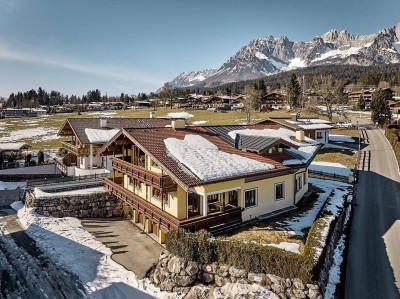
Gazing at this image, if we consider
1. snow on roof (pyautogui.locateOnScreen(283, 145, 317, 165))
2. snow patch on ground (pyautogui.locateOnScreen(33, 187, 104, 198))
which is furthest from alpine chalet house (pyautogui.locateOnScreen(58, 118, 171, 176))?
snow on roof (pyautogui.locateOnScreen(283, 145, 317, 165))

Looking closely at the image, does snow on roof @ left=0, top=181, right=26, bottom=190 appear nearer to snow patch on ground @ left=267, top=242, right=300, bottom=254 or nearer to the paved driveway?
the paved driveway

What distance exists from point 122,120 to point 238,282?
109ft

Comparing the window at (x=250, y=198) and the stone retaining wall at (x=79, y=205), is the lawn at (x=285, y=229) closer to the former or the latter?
the window at (x=250, y=198)

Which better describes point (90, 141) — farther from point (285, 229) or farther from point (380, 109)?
point (380, 109)

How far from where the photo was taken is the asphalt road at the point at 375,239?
16.8m

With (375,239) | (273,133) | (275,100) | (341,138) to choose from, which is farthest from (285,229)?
(275,100)

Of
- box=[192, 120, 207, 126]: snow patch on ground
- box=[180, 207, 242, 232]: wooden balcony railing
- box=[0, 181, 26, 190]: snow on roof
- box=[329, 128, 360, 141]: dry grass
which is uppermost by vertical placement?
box=[192, 120, 207, 126]: snow patch on ground

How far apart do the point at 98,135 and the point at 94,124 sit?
10.8 feet

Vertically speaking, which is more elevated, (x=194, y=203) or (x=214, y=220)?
(x=194, y=203)

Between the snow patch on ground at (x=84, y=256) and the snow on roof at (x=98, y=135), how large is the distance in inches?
478

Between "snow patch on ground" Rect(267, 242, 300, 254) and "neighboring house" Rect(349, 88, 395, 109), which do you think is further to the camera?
"neighboring house" Rect(349, 88, 395, 109)

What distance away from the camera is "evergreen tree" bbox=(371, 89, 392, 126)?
225ft

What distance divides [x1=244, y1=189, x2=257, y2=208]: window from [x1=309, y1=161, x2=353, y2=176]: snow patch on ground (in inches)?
837

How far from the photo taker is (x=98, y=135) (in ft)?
128
